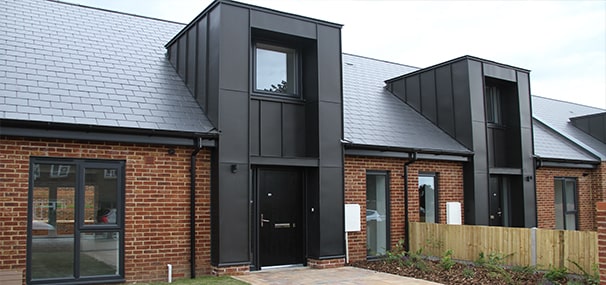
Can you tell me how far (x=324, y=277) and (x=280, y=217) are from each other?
172 centimetres

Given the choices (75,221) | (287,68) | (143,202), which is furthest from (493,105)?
(75,221)

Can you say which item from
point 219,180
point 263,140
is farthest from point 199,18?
point 219,180

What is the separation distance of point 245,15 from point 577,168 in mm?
12346

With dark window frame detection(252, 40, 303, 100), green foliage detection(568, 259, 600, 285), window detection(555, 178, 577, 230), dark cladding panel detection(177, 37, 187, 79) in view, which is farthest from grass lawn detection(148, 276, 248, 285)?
window detection(555, 178, 577, 230)

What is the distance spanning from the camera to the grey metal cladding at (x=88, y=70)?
912cm

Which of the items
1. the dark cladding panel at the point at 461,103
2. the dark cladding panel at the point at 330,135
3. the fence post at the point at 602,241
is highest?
the dark cladding panel at the point at 461,103

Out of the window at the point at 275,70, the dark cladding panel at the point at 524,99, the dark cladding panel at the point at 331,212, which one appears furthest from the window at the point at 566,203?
the window at the point at 275,70

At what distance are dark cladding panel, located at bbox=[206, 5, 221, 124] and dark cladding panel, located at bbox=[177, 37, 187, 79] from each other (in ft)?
4.45

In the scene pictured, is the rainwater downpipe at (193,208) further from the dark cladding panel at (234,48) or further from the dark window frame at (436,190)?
the dark window frame at (436,190)

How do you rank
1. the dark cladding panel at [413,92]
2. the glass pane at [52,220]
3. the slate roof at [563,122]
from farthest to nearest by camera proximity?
the slate roof at [563,122], the dark cladding panel at [413,92], the glass pane at [52,220]

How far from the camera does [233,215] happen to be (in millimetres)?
9773

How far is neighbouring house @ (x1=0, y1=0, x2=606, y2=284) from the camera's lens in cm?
863

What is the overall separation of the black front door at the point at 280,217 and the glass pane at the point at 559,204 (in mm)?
9394

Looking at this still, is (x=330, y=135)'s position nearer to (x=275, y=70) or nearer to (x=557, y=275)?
(x=275, y=70)
